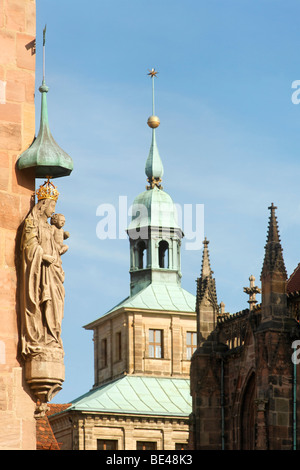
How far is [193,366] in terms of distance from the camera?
6353 centimetres

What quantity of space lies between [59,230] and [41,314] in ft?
4.17

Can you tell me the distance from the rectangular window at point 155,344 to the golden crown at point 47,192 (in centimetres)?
7465

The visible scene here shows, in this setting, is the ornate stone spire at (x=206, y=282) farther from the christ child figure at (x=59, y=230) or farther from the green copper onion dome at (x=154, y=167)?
the christ child figure at (x=59, y=230)

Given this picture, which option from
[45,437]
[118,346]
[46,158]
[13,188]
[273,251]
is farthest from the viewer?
[118,346]

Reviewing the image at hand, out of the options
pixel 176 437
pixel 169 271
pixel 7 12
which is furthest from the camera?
pixel 169 271

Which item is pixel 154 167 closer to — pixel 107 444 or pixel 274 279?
pixel 107 444

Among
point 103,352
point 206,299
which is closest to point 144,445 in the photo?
point 103,352

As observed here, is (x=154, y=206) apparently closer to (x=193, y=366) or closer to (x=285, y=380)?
(x=193, y=366)

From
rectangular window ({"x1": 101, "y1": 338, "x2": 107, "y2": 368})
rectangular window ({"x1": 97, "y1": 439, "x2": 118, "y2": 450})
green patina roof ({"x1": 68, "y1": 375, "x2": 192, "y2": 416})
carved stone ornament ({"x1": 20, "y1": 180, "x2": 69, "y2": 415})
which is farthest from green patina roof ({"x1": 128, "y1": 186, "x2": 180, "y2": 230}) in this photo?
carved stone ornament ({"x1": 20, "y1": 180, "x2": 69, "y2": 415})

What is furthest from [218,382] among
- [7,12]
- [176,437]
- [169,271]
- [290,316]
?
[7,12]

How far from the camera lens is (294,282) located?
60219mm

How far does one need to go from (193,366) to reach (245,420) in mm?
3438

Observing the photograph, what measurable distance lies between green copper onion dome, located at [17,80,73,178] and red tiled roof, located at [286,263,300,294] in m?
38.5

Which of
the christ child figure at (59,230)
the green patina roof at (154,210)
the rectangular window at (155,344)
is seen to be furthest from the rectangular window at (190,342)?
the christ child figure at (59,230)
